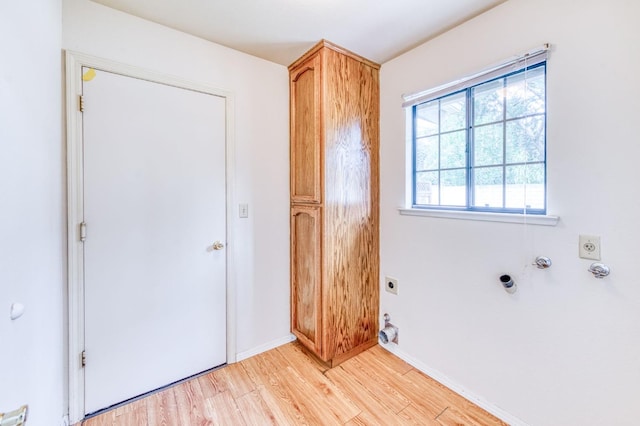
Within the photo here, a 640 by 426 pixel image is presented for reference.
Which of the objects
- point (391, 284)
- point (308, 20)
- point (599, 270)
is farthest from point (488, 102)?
point (391, 284)

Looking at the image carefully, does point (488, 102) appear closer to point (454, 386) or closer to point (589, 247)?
point (589, 247)

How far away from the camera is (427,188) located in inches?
81.0

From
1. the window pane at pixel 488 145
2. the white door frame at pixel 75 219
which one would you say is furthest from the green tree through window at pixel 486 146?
the white door frame at pixel 75 219

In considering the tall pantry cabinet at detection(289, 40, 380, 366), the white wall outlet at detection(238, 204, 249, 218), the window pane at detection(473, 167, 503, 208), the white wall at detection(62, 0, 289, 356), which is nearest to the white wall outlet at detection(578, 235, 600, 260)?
the window pane at detection(473, 167, 503, 208)

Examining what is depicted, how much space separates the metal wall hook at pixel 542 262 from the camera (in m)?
1.37

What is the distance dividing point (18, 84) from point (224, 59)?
130cm

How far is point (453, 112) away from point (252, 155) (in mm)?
1501

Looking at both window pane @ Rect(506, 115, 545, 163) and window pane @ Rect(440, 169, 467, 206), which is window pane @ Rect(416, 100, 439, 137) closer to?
window pane @ Rect(440, 169, 467, 206)

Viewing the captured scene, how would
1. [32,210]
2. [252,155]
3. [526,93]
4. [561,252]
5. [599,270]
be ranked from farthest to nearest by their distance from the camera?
1. [252,155]
2. [526,93]
3. [561,252]
4. [599,270]
5. [32,210]

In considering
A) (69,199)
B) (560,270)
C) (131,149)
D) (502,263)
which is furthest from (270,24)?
(560,270)

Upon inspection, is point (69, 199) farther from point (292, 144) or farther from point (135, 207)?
point (292, 144)

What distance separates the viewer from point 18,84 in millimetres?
918

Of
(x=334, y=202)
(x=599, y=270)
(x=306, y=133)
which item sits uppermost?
(x=306, y=133)

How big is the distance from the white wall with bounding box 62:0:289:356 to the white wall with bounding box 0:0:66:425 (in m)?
0.50
